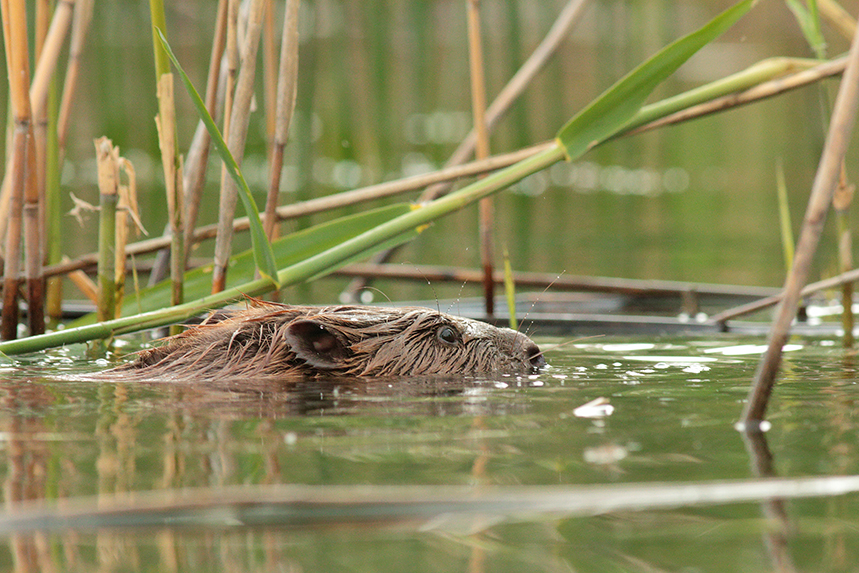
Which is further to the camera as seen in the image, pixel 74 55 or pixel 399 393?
pixel 74 55

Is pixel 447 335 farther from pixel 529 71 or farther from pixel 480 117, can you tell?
pixel 529 71

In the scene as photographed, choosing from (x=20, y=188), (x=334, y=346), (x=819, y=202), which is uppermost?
(x=20, y=188)

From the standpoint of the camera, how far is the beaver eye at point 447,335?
3455mm

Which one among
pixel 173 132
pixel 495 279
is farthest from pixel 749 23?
pixel 173 132

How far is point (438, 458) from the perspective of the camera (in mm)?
2168

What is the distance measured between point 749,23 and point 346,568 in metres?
27.7

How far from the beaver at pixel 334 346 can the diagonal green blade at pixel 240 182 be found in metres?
0.21

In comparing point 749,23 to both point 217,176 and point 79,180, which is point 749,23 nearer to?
point 217,176

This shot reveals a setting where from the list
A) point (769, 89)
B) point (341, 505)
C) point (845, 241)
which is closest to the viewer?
point (341, 505)

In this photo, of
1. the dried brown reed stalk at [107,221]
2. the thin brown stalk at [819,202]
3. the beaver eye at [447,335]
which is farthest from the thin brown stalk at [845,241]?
the dried brown reed stalk at [107,221]

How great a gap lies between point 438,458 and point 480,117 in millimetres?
2655

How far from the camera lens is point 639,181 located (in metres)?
14.5

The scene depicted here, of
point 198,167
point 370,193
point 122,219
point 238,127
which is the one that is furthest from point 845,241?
point 122,219

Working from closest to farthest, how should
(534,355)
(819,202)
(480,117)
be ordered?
(819,202) → (534,355) → (480,117)
